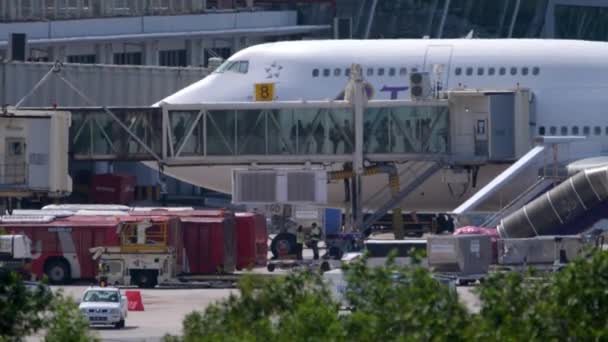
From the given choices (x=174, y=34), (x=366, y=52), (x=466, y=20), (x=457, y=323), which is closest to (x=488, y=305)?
(x=457, y=323)

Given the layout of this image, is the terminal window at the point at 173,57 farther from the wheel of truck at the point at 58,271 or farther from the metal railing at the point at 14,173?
the metal railing at the point at 14,173

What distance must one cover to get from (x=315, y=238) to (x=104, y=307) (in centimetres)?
1855

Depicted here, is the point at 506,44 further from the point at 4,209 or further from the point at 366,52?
the point at 4,209

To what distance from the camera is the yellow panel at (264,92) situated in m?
61.5

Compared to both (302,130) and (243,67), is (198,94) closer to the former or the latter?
(243,67)

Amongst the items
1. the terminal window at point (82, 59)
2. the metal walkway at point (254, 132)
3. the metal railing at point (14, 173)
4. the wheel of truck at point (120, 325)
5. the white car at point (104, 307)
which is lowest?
the wheel of truck at point (120, 325)

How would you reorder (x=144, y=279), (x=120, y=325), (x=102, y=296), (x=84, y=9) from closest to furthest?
(x=120, y=325) < (x=102, y=296) < (x=144, y=279) < (x=84, y=9)

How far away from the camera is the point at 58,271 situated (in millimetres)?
53625

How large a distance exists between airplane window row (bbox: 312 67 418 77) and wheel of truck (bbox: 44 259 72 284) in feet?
40.4

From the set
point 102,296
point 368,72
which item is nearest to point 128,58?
point 368,72

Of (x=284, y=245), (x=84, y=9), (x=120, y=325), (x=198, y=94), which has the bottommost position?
(x=120, y=325)

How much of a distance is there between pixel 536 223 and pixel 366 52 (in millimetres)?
9505

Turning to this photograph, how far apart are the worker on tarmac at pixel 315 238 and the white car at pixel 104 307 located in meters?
16.5

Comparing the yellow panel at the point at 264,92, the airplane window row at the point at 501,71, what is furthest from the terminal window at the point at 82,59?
the airplane window row at the point at 501,71
